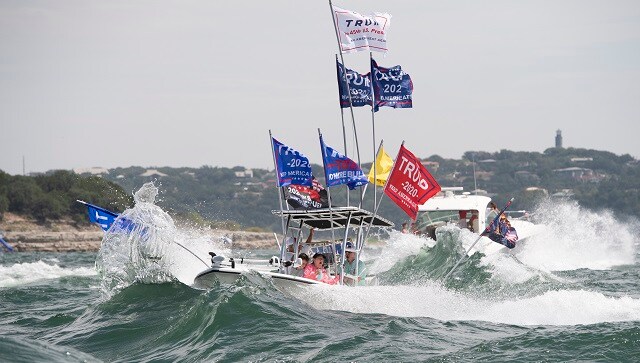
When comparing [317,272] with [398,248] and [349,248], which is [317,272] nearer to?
[349,248]

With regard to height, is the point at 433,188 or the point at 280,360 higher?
the point at 433,188

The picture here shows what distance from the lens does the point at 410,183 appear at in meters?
21.5

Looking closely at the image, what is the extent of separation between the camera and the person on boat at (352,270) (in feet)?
70.7

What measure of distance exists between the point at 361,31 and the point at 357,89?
1.33m

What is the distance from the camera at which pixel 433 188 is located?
2141cm

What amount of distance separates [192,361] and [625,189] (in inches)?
5150

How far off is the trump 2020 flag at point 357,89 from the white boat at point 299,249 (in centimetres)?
286

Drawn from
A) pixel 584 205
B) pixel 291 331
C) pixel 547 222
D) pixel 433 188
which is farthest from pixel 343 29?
pixel 584 205

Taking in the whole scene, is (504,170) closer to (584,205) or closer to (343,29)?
(584,205)

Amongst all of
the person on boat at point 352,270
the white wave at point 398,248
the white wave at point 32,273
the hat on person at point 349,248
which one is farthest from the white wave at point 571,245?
the person on boat at point 352,270

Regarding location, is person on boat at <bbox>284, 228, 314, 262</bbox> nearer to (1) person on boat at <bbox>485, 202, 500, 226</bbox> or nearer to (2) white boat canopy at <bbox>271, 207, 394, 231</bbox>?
(2) white boat canopy at <bbox>271, 207, 394, 231</bbox>

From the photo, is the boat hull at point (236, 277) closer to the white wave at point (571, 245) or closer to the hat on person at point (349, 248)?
the hat on person at point (349, 248)

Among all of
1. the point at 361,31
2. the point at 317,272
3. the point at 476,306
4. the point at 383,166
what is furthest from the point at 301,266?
the point at 383,166

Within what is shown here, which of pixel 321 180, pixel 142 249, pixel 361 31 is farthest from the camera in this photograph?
pixel 321 180
